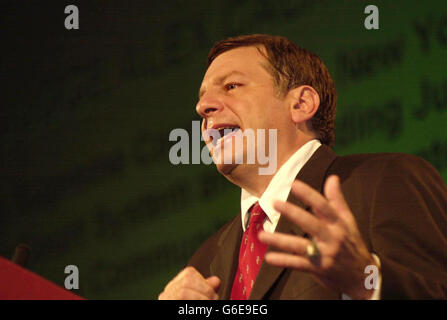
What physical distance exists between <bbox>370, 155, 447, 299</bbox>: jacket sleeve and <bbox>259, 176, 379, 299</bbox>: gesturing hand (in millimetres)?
137

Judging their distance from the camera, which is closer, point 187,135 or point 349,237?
point 349,237

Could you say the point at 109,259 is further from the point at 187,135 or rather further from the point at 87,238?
the point at 187,135

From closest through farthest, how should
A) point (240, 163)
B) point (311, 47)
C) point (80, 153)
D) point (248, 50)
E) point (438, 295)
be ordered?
point (438, 295) → point (240, 163) → point (248, 50) → point (311, 47) → point (80, 153)

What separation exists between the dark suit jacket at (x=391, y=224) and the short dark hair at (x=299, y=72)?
275mm

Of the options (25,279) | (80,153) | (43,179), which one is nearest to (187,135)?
(80,153)

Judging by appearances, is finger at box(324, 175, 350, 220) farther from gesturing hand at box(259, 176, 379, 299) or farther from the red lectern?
the red lectern

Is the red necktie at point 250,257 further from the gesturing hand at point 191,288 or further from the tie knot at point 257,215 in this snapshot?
the gesturing hand at point 191,288

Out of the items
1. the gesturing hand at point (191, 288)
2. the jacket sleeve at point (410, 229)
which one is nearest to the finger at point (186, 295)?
the gesturing hand at point (191, 288)

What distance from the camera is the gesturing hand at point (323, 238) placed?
918mm

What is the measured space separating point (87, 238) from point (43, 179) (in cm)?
31

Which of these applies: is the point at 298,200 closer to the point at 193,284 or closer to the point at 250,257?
the point at 250,257

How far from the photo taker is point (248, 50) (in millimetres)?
1692

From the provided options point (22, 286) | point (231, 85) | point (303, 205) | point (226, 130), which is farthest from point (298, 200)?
point (22, 286)

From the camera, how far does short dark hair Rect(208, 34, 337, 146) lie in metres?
1.65
